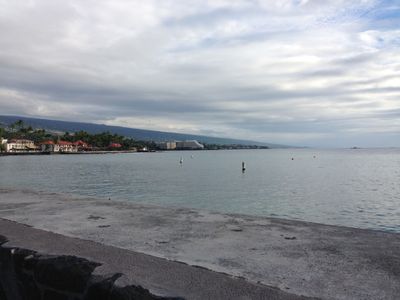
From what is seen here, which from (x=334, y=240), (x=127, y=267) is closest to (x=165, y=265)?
(x=127, y=267)

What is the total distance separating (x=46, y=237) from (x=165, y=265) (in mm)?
1598

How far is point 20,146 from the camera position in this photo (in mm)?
175250

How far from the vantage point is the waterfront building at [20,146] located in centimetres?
16662

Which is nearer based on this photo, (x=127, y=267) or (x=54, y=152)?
(x=127, y=267)

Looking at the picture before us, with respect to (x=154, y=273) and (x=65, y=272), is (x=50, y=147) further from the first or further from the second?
(x=154, y=273)

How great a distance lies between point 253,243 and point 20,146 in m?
188

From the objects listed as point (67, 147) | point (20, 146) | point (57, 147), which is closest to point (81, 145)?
point (67, 147)

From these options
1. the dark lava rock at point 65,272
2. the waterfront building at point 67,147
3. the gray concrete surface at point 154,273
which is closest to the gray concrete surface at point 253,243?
the gray concrete surface at point 154,273

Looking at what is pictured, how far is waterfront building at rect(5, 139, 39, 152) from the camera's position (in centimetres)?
16662

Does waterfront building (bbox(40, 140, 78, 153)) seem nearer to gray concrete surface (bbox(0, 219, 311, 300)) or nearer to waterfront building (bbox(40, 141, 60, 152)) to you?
waterfront building (bbox(40, 141, 60, 152))

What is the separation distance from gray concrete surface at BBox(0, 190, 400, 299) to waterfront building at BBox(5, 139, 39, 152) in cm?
17414

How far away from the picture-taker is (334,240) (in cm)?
450

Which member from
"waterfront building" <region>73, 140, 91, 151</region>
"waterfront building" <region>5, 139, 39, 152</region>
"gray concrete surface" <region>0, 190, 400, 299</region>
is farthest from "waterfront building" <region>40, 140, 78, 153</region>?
"gray concrete surface" <region>0, 190, 400, 299</region>

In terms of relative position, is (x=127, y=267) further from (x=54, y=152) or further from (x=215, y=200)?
(x=54, y=152)
